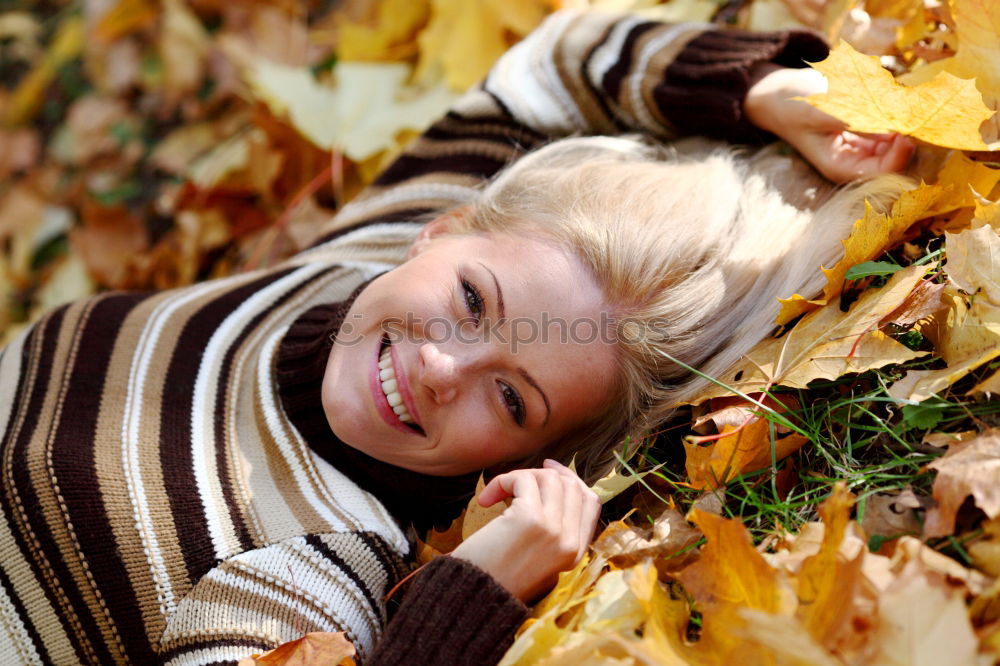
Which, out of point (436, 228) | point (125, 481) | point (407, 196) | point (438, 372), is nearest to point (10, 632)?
point (125, 481)

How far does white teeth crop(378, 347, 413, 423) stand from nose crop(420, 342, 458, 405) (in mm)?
95

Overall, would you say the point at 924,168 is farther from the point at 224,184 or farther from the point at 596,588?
the point at 224,184

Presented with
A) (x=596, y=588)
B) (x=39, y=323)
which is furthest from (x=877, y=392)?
(x=39, y=323)

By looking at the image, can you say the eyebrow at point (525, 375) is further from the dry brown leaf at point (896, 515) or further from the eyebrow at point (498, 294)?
the dry brown leaf at point (896, 515)

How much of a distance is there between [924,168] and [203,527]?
155 centimetres

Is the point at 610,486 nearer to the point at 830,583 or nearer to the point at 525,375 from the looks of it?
the point at 525,375

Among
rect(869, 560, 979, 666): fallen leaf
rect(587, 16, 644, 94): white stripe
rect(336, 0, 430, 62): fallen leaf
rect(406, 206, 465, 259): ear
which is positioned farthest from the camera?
rect(336, 0, 430, 62): fallen leaf

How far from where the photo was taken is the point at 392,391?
1.64m

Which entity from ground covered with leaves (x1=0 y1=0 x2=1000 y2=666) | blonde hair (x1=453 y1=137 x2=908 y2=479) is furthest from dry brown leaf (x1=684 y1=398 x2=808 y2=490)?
blonde hair (x1=453 y1=137 x2=908 y2=479)

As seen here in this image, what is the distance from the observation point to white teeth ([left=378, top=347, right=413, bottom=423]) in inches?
64.4

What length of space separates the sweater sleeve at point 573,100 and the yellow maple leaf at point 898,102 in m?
0.52

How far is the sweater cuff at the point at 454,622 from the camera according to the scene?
132cm

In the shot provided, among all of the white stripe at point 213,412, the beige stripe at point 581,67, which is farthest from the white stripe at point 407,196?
the beige stripe at point 581,67

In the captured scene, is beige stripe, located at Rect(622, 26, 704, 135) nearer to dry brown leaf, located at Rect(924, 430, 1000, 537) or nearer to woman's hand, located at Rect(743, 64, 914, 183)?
woman's hand, located at Rect(743, 64, 914, 183)
